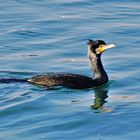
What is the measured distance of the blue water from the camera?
554 inches

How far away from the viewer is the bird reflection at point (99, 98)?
51.7ft

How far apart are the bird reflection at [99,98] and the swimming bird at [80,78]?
24 centimetres

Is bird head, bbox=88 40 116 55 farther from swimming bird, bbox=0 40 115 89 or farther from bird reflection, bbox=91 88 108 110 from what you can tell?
bird reflection, bbox=91 88 108 110

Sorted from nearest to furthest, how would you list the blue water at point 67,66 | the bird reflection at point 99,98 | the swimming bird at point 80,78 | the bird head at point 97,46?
1. the blue water at point 67,66
2. the bird reflection at point 99,98
3. the swimming bird at point 80,78
4. the bird head at point 97,46

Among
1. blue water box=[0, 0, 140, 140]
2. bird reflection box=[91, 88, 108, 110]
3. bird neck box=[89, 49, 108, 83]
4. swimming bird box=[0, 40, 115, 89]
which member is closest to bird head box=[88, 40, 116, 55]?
Result: swimming bird box=[0, 40, 115, 89]

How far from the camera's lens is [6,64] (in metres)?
18.8

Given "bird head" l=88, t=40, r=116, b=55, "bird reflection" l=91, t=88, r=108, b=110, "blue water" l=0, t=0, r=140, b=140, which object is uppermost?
"bird head" l=88, t=40, r=116, b=55

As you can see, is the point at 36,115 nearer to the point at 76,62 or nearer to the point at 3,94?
the point at 3,94

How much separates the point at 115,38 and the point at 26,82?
540 centimetres

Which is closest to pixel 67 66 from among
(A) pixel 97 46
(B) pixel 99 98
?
(A) pixel 97 46

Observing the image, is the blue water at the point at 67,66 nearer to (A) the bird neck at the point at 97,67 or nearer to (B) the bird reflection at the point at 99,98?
(B) the bird reflection at the point at 99,98

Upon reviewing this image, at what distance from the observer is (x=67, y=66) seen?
18859 mm

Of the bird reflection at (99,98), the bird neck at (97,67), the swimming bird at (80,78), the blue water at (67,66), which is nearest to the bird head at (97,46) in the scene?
the swimming bird at (80,78)

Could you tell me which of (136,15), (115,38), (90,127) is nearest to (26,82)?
(90,127)
